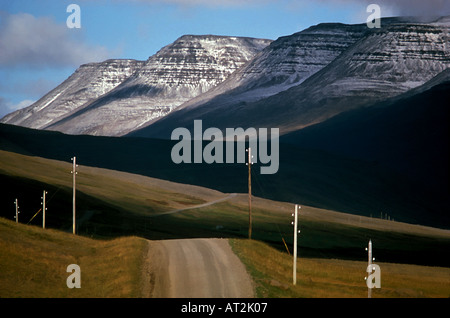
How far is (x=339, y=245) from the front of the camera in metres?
83.6

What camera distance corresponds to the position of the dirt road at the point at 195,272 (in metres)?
32.6

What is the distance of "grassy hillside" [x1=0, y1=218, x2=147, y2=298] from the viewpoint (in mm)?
34094

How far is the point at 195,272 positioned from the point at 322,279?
381 inches

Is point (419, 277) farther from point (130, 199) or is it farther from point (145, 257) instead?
point (130, 199)

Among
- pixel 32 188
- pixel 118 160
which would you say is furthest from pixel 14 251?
pixel 118 160

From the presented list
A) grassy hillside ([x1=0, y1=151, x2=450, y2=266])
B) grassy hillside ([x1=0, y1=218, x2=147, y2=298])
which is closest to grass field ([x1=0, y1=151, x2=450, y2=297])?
grassy hillside ([x1=0, y1=218, x2=147, y2=298])

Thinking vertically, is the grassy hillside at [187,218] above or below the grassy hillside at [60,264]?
above

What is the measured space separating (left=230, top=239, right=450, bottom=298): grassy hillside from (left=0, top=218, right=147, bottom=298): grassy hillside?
6.06 m

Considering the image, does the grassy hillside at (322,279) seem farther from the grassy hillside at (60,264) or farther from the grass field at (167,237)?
the grassy hillside at (60,264)

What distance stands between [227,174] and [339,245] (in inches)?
3542

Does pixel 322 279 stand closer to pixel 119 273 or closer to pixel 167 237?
pixel 119 273

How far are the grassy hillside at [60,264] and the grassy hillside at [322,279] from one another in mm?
6059

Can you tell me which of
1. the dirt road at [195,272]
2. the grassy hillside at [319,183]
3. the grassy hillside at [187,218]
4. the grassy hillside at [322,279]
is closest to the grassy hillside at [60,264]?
the dirt road at [195,272]
